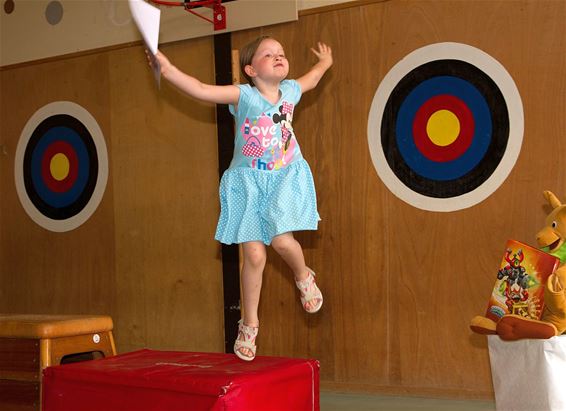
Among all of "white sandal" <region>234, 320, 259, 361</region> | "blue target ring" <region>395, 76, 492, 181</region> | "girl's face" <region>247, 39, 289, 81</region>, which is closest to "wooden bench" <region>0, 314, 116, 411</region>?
"white sandal" <region>234, 320, 259, 361</region>

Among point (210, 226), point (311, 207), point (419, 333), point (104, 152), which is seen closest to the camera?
point (311, 207)

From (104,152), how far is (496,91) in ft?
6.44

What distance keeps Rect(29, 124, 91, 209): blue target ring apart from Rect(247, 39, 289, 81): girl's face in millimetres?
1916

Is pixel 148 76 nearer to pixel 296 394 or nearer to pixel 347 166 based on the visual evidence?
pixel 347 166

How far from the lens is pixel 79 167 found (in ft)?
12.8

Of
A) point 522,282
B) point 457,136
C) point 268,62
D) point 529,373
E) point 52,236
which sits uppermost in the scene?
point 268,62

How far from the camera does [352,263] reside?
316cm

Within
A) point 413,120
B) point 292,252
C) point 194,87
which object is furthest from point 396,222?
point 194,87

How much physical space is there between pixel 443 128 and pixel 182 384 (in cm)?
150

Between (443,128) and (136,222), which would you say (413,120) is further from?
(136,222)

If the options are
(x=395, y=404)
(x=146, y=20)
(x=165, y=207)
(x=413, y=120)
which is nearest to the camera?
(x=146, y=20)

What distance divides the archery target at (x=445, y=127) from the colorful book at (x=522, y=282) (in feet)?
1.76

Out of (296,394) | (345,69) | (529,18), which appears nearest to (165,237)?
(345,69)

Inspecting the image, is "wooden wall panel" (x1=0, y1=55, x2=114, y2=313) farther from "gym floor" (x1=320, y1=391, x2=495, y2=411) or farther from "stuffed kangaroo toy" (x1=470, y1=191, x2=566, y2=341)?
"stuffed kangaroo toy" (x1=470, y1=191, x2=566, y2=341)
